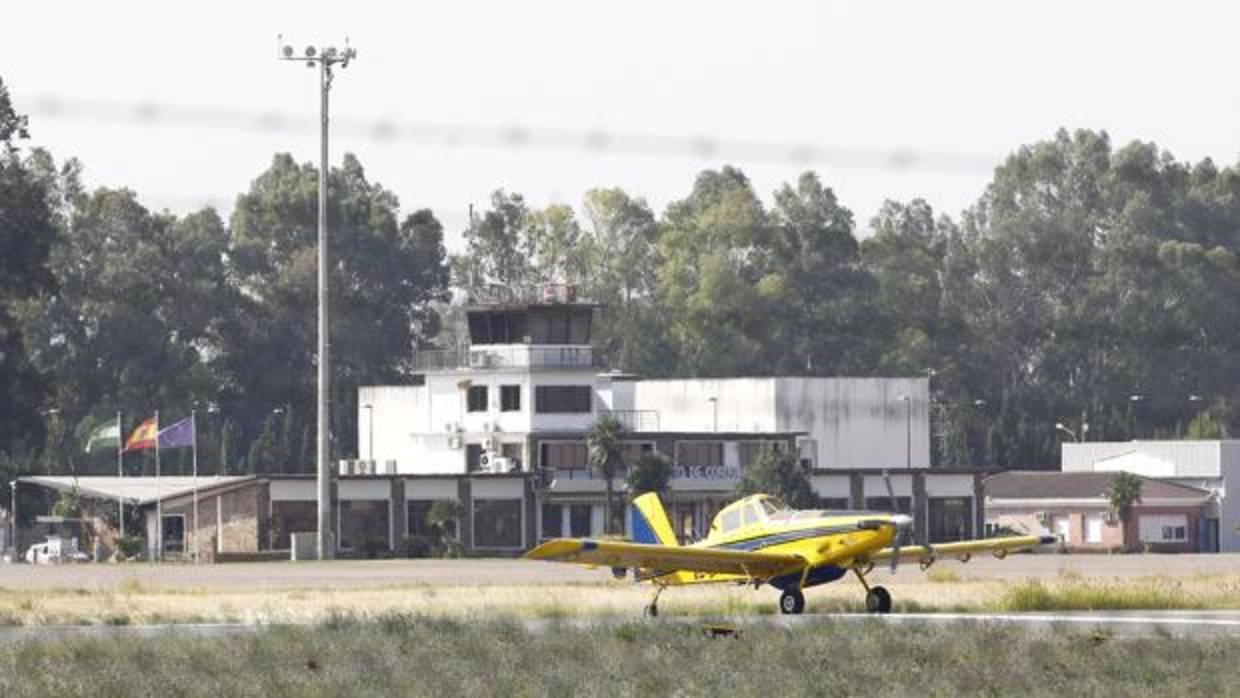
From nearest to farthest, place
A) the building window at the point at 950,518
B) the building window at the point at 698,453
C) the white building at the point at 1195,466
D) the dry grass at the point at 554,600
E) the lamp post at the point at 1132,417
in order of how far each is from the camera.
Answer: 1. the dry grass at the point at 554,600
2. the building window at the point at 698,453
3. the building window at the point at 950,518
4. the white building at the point at 1195,466
5. the lamp post at the point at 1132,417

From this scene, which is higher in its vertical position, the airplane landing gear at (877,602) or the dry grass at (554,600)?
the airplane landing gear at (877,602)

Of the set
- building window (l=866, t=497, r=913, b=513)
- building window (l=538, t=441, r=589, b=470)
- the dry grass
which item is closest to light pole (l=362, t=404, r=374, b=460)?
building window (l=538, t=441, r=589, b=470)

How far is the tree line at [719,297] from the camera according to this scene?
15988cm

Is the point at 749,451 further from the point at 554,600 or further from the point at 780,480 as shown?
the point at 554,600

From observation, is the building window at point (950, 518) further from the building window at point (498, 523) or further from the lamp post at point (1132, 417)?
the lamp post at point (1132, 417)

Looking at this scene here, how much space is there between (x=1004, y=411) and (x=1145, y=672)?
128 metres

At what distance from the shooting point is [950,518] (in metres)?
127

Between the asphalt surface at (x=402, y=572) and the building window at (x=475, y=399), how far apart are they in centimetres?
1794

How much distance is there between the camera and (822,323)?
17400 centimetres

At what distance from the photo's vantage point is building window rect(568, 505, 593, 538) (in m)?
120

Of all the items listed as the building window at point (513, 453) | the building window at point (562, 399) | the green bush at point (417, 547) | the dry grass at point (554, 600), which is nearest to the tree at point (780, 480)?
the building window at point (562, 399)

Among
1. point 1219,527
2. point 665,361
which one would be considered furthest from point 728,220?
point 1219,527

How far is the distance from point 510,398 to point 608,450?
6242 millimetres

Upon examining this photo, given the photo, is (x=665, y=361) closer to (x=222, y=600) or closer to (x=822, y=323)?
(x=822, y=323)
